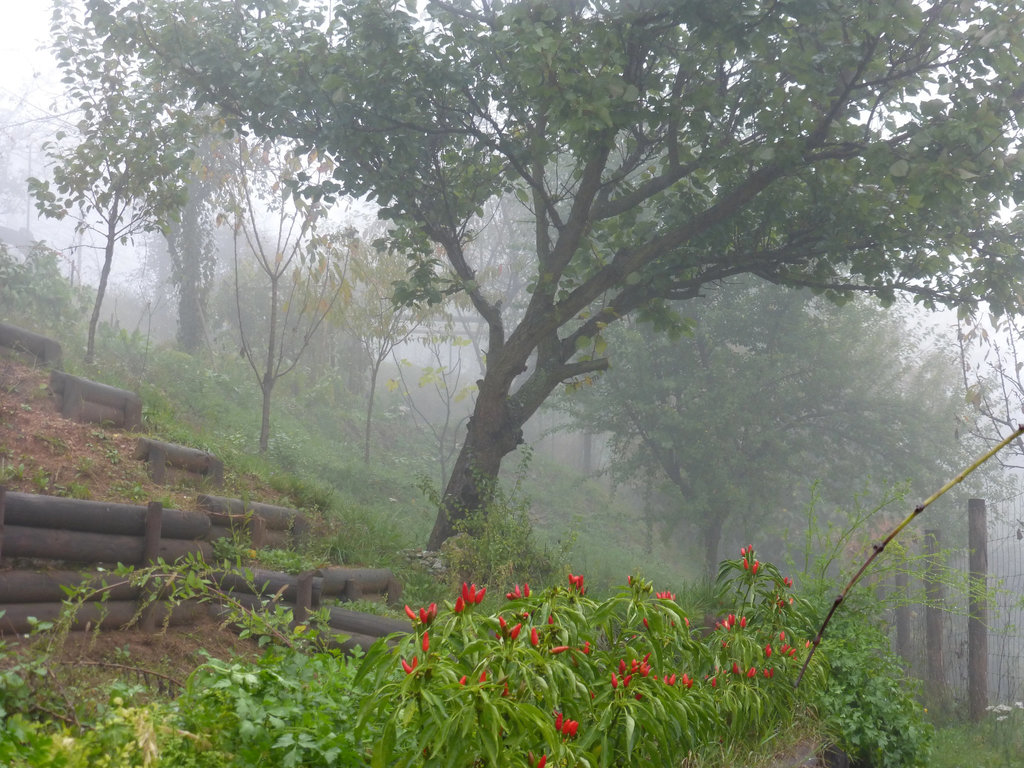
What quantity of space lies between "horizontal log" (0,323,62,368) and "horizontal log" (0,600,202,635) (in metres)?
4.09

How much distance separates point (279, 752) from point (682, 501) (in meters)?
14.1

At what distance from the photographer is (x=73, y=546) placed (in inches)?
213

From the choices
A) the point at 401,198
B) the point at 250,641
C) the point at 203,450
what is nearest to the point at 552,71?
the point at 401,198

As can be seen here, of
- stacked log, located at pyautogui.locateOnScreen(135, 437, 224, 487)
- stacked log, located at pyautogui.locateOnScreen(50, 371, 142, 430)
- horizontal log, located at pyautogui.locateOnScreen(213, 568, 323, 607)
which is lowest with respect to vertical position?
horizontal log, located at pyautogui.locateOnScreen(213, 568, 323, 607)

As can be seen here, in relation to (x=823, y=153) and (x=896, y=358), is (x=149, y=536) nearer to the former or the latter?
(x=823, y=153)

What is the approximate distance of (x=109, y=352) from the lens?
13.3 meters

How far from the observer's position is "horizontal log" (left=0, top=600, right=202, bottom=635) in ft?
15.8

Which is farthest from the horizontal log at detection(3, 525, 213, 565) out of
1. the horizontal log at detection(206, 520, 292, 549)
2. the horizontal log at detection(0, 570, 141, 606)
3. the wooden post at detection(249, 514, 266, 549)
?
the wooden post at detection(249, 514, 266, 549)

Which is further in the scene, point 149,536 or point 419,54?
point 419,54

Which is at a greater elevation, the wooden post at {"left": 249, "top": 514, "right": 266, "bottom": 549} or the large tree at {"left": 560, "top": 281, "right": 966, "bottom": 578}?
the large tree at {"left": 560, "top": 281, "right": 966, "bottom": 578}

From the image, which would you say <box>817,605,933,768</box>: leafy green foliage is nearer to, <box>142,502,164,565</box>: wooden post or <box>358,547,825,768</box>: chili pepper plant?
<box>358,547,825,768</box>: chili pepper plant

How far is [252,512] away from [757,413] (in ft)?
36.7

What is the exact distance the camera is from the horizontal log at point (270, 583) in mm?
6289

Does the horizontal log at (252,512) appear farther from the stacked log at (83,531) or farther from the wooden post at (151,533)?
the wooden post at (151,533)
